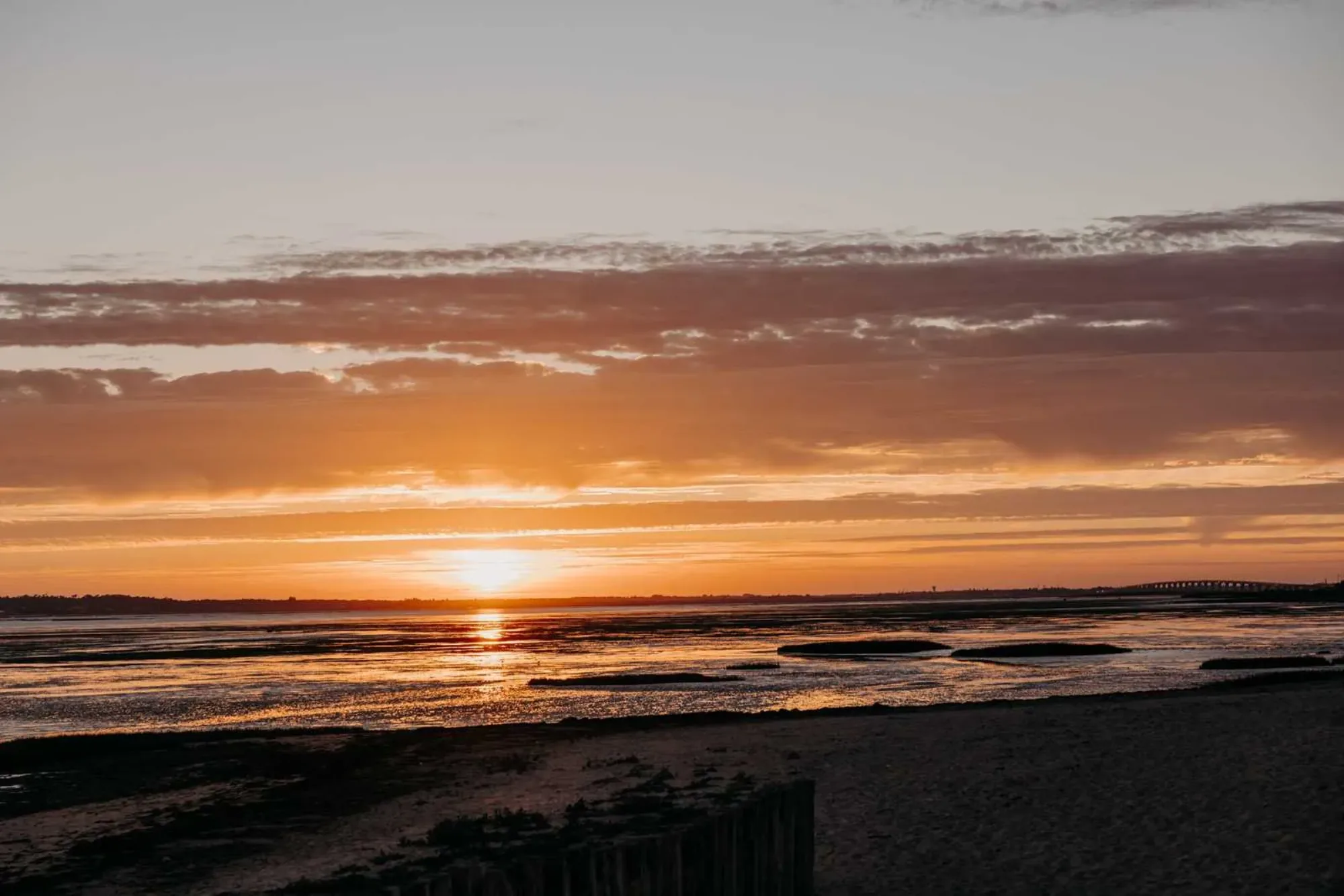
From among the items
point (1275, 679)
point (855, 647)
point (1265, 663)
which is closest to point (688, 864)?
point (1275, 679)

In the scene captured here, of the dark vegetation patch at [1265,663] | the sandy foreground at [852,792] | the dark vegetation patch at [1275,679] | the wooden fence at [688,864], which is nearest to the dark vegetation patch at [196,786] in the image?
the sandy foreground at [852,792]

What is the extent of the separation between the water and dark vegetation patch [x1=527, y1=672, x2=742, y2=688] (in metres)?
1.23

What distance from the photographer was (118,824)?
1066 inches

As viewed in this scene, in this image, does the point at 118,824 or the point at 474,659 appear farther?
the point at 474,659

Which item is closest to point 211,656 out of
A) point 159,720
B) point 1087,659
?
point 159,720

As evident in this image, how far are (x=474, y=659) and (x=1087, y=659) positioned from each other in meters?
40.2

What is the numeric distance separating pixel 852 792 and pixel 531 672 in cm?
4946

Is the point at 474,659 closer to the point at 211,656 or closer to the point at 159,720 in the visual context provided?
the point at 211,656

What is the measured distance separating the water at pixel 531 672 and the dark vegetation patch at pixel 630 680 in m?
1.23

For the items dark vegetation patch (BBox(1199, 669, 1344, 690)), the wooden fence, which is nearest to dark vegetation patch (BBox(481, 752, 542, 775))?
the wooden fence

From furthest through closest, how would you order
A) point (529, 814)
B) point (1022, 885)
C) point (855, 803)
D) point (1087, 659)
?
point (1087, 659), point (855, 803), point (529, 814), point (1022, 885)

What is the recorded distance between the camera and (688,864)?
14391 mm

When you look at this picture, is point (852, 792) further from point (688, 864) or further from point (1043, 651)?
point (1043, 651)

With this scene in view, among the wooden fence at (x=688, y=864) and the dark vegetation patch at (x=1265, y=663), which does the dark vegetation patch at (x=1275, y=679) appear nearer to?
the dark vegetation patch at (x=1265, y=663)
